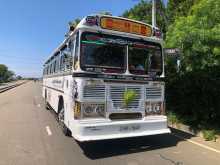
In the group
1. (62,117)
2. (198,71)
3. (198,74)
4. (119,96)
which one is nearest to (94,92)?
(119,96)

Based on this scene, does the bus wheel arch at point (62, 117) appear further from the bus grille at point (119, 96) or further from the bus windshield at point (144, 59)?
the bus windshield at point (144, 59)

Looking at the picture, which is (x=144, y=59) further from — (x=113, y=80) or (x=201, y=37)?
(x=201, y=37)

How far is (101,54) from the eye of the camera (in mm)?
7562

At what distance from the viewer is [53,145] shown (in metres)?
8.21

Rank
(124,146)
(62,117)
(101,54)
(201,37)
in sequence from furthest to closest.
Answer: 1. (201,37)
2. (62,117)
3. (124,146)
4. (101,54)

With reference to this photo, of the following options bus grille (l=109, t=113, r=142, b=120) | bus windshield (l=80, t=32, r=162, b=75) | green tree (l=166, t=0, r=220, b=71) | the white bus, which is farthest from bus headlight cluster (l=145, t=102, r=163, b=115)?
green tree (l=166, t=0, r=220, b=71)

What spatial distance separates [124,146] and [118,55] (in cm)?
244

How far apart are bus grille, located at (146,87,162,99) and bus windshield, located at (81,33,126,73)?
0.93 meters

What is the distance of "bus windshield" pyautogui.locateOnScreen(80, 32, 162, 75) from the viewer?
7406mm

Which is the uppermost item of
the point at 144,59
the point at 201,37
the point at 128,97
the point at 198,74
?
the point at 201,37

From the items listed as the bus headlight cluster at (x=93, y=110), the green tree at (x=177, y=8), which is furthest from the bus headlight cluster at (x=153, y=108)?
the green tree at (x=177, y=8)

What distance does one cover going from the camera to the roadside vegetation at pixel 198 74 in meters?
10.1

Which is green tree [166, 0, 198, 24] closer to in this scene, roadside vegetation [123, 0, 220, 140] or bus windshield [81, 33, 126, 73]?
roadside vegetation [123, 0, 220, 140]

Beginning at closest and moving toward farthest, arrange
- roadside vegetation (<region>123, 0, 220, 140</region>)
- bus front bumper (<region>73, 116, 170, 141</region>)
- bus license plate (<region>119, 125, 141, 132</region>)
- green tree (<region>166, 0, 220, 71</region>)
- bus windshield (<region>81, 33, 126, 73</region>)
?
1. bus front bumper (<region>73, 116, 170, 141</region>)
2. bus windshield (<region>81, 33, 126, 73</region>)
3. bus license plate (<region>119, 125, 141, 132</region>)
4. roadside vegetation (<region>123, 0, 220, 140</region>)
5. green tree (<region>166, 0, 220, 71</region>)
